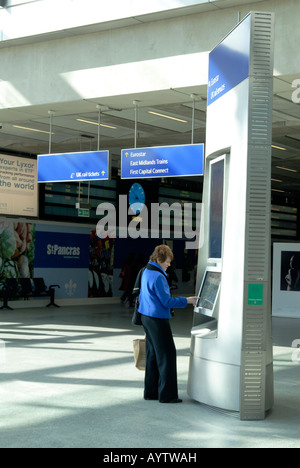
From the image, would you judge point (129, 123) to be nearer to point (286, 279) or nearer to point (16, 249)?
point (16, 249)

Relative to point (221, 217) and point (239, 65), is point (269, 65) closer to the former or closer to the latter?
point (239, 65)

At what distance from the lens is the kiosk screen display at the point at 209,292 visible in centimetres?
697

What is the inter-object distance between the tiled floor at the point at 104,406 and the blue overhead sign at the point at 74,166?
299 centimetres

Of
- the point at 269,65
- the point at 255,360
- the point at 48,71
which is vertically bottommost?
the point at 255,360

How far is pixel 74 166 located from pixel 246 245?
24.0 ft

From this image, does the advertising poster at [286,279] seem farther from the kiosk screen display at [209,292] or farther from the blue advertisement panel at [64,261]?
the kiosk screen display at [209,292]

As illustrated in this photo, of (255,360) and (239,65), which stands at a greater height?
(239,65)

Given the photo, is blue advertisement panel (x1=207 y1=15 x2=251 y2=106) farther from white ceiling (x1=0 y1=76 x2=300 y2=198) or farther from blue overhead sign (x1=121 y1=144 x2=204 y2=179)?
blue overhead sign (x1=121 y1=144 x2=204 y2=179)

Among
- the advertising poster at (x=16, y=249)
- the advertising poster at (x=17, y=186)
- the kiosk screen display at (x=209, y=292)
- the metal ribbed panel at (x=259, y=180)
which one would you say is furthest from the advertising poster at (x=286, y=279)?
the metal ribbed panel at (x=259, y=180)

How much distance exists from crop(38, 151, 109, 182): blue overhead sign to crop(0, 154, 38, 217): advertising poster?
3.38 meters

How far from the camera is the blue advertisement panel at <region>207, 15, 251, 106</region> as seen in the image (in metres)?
6.57

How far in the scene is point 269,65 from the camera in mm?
6527
